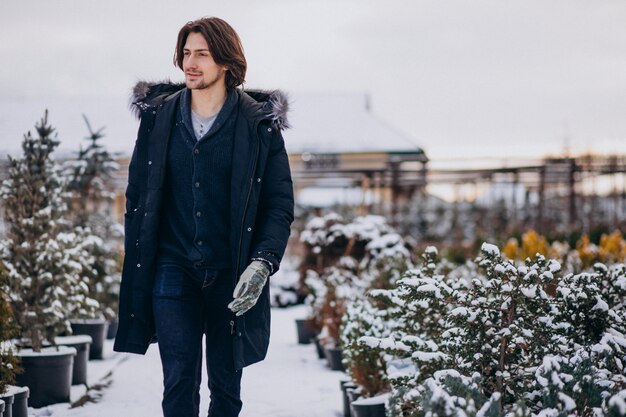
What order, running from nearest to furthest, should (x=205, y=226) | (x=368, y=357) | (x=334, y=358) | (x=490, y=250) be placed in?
(x=205, y=226), (x=490, y=250), (x=368, y=357), (x=334, y=358)

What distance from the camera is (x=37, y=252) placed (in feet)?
20.1

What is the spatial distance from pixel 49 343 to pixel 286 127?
3.18m

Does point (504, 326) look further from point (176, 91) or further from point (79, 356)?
point (79, 356)

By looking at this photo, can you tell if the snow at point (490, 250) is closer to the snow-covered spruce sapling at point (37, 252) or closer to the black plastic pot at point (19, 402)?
the black plastic pot at point (19, 402)

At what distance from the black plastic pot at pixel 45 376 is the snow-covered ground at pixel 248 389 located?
0.07 meters

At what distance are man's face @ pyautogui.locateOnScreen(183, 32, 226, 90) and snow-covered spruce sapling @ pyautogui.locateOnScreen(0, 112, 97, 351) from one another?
9.14 ft

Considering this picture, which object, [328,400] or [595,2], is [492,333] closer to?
[328,400]

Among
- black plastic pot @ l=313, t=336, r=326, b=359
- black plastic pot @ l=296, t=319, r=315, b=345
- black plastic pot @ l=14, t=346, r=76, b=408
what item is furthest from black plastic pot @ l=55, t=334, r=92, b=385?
black plastic pot @ l=296, t=319, r=315, b=345

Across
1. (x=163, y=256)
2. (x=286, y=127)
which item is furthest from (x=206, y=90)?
(x=163, y=256)

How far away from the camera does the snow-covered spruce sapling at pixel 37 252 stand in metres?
5.95

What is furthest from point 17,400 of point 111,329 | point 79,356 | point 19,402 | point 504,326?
point 111,329

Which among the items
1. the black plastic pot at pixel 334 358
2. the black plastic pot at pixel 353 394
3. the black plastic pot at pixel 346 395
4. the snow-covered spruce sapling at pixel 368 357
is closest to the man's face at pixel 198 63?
the snow-covered spruce sapling at pixel 368 357

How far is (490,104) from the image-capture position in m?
→ 21.8

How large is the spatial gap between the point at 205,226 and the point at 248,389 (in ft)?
11.6
